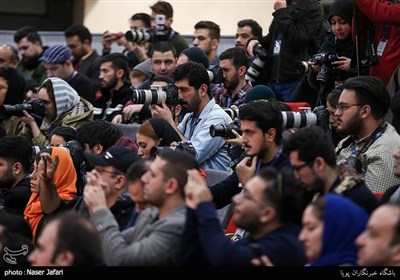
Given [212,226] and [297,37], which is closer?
[212,226]

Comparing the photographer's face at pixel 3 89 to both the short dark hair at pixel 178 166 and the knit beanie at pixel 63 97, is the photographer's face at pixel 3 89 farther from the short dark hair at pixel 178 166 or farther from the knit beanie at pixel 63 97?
the short dark hair at pixel 178 166

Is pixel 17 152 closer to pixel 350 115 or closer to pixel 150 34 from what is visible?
pixel 350 115

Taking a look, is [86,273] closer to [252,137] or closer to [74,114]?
[252,137]

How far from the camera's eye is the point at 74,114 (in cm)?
957

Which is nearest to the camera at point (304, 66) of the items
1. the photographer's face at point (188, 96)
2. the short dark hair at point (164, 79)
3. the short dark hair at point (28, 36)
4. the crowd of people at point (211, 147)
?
the crowd of people at point (211, 147)

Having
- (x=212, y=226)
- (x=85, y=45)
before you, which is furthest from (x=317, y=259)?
(x=85, y=45)

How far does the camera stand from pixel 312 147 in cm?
562

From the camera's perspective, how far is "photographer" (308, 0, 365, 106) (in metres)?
8.17

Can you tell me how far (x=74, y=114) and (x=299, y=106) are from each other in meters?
2.35

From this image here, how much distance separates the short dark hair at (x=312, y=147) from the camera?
5609 millimetres

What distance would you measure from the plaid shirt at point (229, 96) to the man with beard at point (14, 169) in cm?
188

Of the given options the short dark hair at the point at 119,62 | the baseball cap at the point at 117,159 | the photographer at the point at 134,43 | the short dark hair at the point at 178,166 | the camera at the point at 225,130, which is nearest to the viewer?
the short dark hair at the point at 178,166

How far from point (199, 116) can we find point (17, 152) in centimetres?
132

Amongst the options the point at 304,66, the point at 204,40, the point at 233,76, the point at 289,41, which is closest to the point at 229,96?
the point at 233,76
